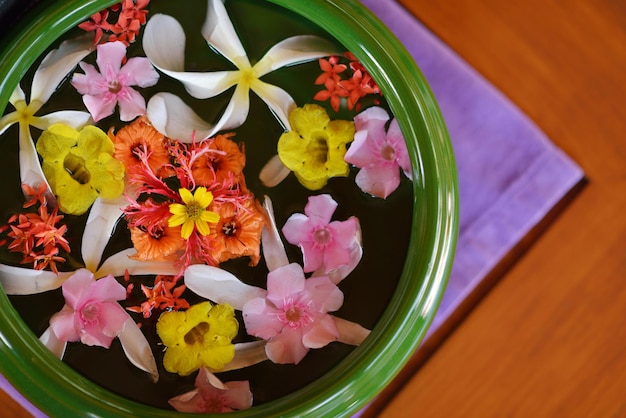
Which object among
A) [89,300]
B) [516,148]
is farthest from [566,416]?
[89,300]

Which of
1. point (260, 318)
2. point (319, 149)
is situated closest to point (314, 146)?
point (319, 149)

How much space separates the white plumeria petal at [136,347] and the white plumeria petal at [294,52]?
Result: 0.17 m

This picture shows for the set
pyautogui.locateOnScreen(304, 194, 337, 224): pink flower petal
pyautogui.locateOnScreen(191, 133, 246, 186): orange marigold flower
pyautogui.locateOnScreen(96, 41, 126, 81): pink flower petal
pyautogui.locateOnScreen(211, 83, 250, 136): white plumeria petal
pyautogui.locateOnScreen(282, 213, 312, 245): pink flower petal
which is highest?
pyautogui.locateOnScreen(96, 41, 126, 81): pink flower petal

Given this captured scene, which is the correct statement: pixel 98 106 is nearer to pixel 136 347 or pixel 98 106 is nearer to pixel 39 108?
pixel 39 108

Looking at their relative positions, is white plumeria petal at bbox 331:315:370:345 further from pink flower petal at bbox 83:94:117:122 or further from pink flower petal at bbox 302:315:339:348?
pink flower petal at bbox 83:94:117:122

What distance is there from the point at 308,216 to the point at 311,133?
5 cm

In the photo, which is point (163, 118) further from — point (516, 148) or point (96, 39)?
point (516, 148)

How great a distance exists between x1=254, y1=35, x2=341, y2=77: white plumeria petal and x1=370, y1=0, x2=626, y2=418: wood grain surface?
8 cm

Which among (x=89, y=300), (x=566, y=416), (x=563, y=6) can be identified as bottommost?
(x=566, y=416)

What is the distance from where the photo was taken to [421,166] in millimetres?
353

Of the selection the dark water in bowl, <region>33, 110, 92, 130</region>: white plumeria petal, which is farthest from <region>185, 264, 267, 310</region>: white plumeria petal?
<region>33, 110, 92, 130</region>: white plumeria petal

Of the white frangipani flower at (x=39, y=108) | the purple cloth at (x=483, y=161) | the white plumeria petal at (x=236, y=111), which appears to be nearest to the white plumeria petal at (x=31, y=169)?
the white frangipani flower at (x=39, y=108)

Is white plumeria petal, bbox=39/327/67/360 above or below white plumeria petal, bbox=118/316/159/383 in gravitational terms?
above

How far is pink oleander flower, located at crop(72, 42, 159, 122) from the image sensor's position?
1.19 ft
